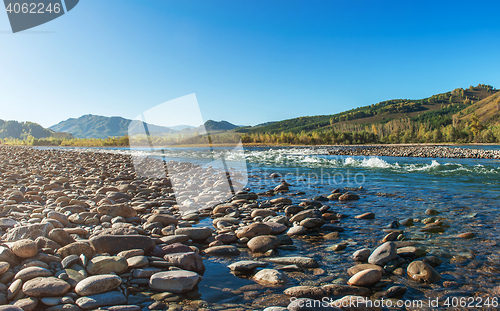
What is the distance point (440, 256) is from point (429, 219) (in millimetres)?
1827

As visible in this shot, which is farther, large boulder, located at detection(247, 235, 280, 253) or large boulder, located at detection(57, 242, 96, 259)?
large boulder, located at detection(247, 235, 280, 253)

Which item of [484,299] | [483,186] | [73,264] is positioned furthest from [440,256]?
[483,186]

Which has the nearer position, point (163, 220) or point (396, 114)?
point (163, 220)

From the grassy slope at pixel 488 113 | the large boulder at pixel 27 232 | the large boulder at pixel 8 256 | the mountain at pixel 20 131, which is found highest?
the mountain at pixel 20 131

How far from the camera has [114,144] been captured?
103 meters

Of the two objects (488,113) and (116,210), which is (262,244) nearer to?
(116,210)

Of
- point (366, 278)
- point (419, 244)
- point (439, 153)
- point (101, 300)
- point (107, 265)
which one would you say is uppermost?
point (107, 265)

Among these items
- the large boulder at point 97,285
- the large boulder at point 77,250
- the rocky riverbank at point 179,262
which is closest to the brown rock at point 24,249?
the rocky riverbank at point 179,262

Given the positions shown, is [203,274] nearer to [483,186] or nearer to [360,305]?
[360,305]

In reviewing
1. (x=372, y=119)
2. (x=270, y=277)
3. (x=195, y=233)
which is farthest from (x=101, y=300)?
(x=372, y=119)

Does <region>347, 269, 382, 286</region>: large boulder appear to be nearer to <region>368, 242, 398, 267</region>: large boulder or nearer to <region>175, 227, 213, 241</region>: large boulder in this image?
<region>368, 242, 398, 267</region>: large boulder

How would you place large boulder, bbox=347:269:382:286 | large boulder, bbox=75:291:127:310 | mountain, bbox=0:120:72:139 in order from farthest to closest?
mountain, bbox=0:120:72:139
large boulder, bbox=347:269:382:286
large boulder, bbox=75:291:127:310

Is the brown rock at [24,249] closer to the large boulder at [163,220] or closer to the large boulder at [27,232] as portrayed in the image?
the large boulder at [27,232]

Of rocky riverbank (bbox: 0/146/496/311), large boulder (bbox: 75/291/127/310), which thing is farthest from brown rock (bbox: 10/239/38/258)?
large boulder (bbox: 75/291/127/310)
